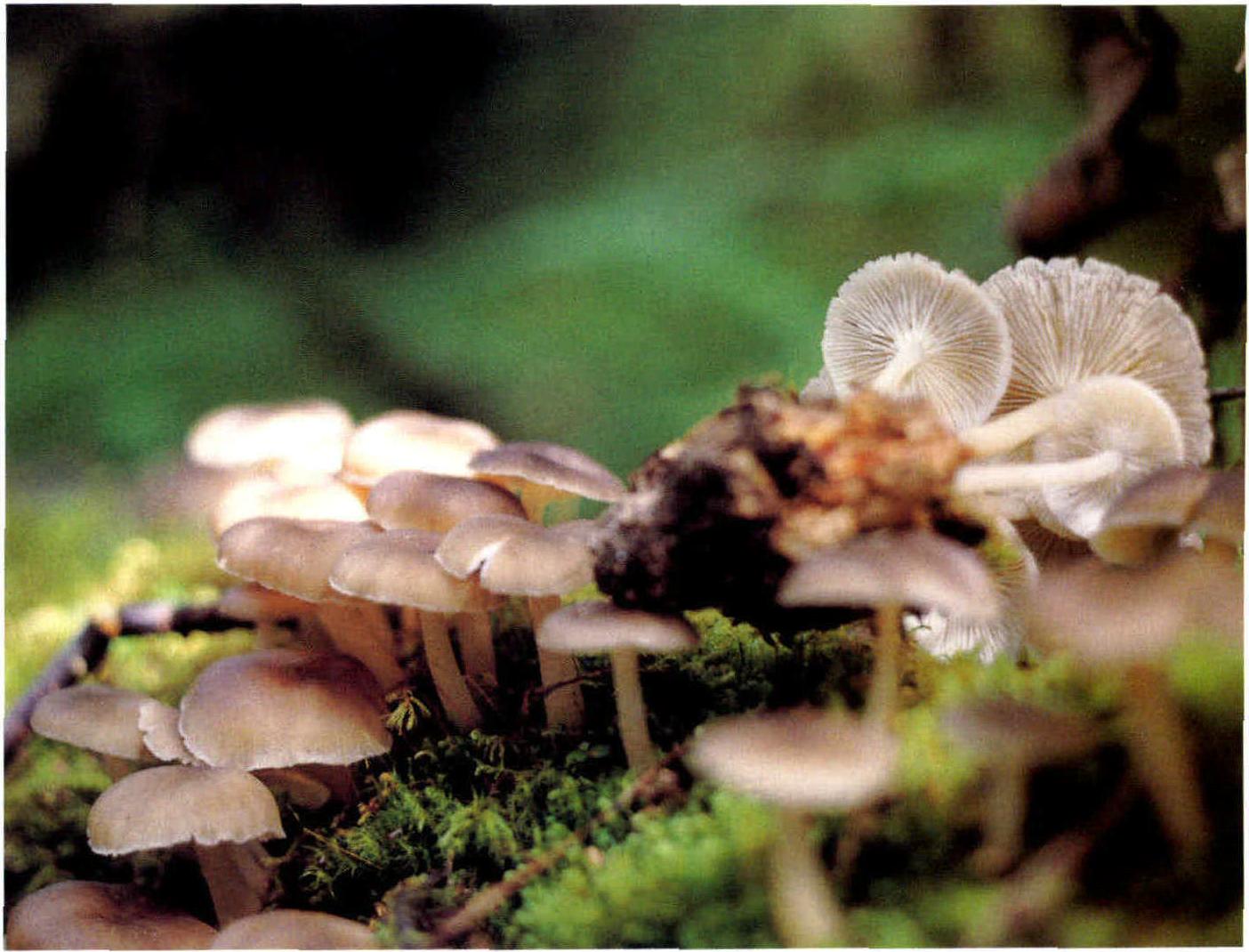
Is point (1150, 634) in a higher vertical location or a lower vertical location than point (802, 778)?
higher

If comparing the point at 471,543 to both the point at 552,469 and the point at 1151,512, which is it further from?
the point at 1151,512

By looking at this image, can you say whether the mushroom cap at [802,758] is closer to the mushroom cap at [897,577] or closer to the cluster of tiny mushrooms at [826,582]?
the cluster of tiny mushrooms at [826,582]

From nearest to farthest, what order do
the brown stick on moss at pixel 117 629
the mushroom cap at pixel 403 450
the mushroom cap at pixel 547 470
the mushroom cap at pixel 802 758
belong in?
the mushroom cap at pixel 802 758 < the mushroom cap at pixel 547 470 < the mushroom cap at pixel 403 450 < the brown stick on moss at pixel 117 629

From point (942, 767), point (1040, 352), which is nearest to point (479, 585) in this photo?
point (942, 767)

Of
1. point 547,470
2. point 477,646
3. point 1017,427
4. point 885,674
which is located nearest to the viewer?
point 885,674

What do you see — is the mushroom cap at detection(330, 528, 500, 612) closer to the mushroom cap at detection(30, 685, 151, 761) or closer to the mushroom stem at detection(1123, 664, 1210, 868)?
the mushroom cap at detection(30, 685, 151, 761)

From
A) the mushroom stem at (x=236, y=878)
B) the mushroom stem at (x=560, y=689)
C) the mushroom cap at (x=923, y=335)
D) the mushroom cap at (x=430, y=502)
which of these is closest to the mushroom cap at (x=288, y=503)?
the mushroom cap at (x=430, y=502)

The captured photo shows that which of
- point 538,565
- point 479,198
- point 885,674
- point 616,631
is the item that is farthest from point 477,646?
point 479,198
